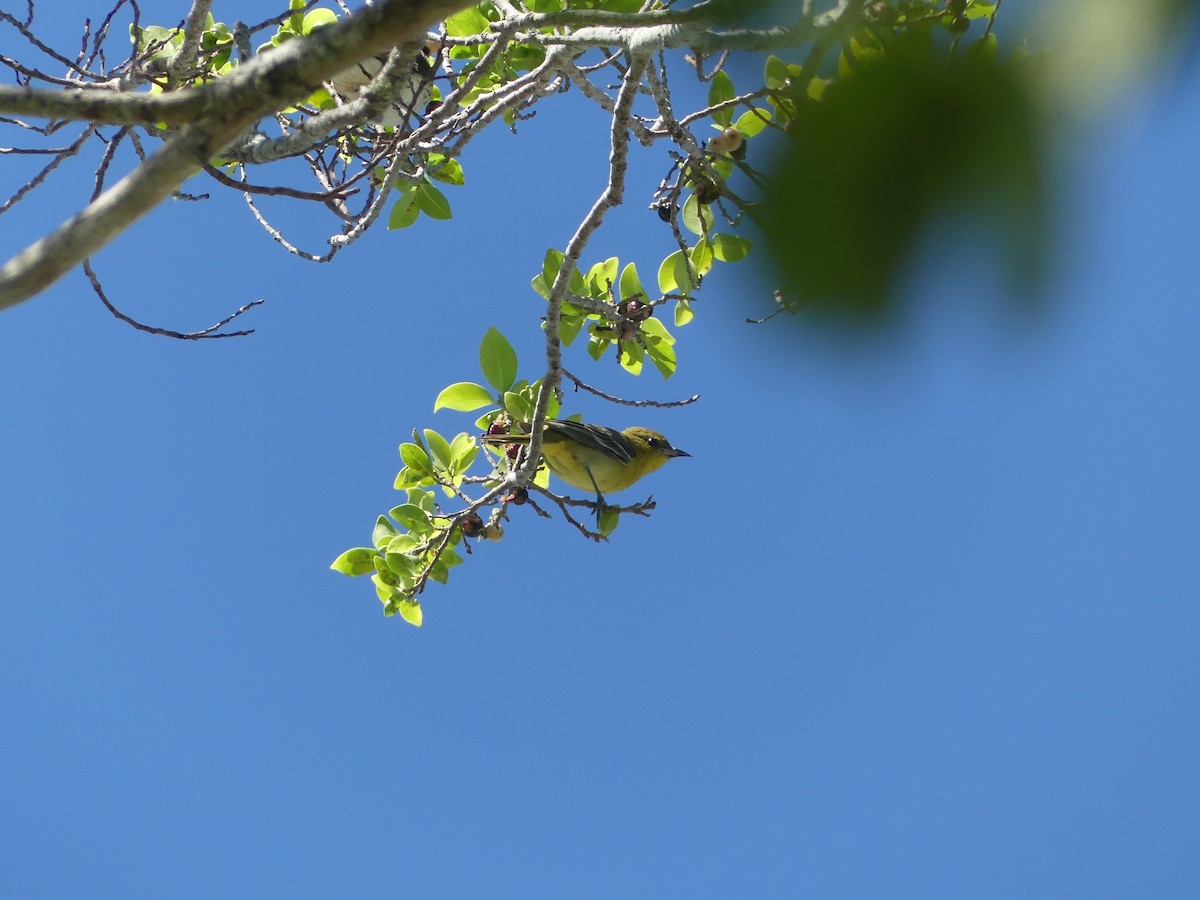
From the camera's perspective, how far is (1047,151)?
0.78 metres

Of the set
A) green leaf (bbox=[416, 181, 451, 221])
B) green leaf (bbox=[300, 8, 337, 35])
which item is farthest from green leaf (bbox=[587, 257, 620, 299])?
green leaf (bbox=[300, 8, 337, 35])

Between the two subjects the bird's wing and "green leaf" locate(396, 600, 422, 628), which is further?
the bird's wing

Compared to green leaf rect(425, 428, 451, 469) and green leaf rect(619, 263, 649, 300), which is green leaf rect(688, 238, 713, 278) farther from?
green leaf rect(425, 428, 451, 469)

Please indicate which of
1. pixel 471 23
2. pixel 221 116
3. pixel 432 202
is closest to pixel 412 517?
pixel 432 202

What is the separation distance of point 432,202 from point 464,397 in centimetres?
112

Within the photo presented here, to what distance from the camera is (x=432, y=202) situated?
5.44 meters

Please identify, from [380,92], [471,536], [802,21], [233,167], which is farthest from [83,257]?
[233,167]

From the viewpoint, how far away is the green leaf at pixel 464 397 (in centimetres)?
529

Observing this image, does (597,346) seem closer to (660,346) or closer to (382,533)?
(660,346)

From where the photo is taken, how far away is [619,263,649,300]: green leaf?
208 inches

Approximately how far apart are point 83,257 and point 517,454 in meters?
3.57

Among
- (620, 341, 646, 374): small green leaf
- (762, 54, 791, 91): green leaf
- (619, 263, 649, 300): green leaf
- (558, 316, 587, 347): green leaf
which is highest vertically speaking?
(619, 263, 649, 300): green leaf

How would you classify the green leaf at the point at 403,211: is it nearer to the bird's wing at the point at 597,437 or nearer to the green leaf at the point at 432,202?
the green leaf at the point at 432,202

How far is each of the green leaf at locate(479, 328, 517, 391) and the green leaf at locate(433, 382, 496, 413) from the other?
9 centimetres
